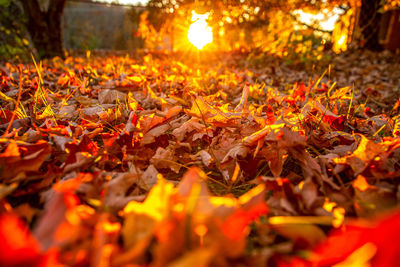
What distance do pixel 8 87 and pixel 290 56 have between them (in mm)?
4928

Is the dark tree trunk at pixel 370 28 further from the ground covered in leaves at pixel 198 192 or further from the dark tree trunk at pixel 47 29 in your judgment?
the dark tree trunk at pixel 47 29

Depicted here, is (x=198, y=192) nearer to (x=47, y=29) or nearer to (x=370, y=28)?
(x=47, y=29)

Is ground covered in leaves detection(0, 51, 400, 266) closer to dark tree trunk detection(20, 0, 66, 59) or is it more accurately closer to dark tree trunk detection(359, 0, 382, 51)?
dark tree trunk detection(20, 0, 66, 59)

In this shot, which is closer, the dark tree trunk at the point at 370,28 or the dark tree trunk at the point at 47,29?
the dark tree trunk at the point at 47,29

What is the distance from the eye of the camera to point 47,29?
265 inches

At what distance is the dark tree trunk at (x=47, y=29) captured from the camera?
650 centimetres

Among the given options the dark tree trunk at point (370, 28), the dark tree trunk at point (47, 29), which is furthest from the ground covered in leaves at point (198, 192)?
the dark tree trunk at point (370, 28)

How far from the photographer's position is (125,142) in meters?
1.04

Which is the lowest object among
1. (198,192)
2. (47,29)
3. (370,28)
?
(198,192)

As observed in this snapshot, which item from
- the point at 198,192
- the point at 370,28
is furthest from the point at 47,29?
the point at 370,28

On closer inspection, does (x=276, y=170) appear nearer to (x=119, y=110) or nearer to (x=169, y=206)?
(x=169, y=206)

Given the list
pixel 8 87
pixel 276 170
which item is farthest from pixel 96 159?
pixel 8 87

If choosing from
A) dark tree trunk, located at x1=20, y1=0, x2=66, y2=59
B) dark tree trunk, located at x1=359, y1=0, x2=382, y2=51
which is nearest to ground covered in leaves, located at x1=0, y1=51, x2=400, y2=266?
dark tree trunk, located at x1=20, y1=0, x2=66, y2=59

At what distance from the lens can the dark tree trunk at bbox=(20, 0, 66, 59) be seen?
6502 millimetres
